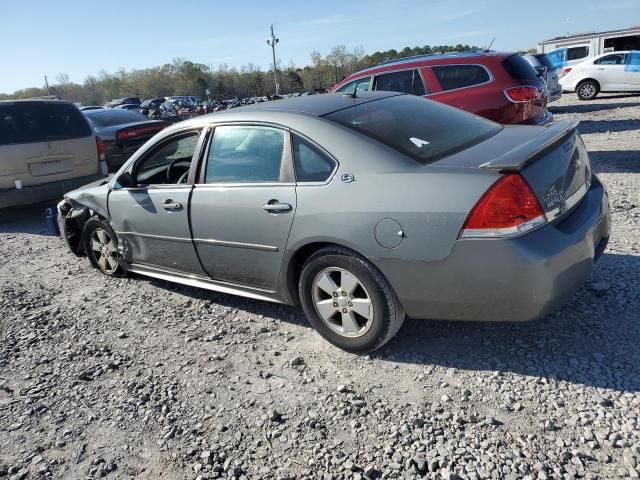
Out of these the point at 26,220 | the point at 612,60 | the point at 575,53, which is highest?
the point at 575,53

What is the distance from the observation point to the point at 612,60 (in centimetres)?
1727

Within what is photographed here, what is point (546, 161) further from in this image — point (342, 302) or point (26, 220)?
point (26, 220)

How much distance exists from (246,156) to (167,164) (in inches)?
45.8

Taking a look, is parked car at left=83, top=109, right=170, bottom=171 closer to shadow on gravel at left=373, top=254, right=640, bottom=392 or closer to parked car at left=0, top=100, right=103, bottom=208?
parked car at left=0, top=100, right=103, bottom=208

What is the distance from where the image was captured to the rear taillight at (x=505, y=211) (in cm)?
245

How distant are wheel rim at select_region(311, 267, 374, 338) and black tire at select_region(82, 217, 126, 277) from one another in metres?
2.45

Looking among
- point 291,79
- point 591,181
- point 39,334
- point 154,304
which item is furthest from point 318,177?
point 291,79

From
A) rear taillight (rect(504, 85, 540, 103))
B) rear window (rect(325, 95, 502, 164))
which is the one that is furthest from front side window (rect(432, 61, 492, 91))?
rear window (rect(325, 95, 502, 164))

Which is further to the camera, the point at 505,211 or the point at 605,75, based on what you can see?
the point at 605,75

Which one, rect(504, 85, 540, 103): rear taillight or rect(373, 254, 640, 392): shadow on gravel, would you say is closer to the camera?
rect(373, 254, 640, 392): shadow on gravel

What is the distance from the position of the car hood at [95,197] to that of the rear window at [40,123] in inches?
112

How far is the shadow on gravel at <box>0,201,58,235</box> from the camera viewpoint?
291 inches

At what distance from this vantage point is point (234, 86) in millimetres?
78188

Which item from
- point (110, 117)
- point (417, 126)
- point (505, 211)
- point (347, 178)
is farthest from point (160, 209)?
point (110, 117)
